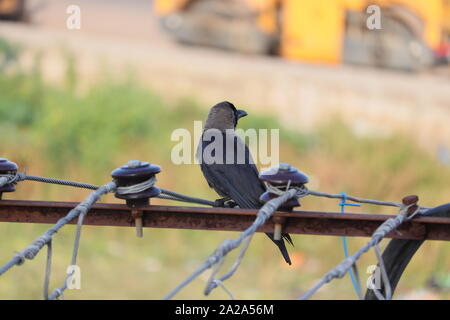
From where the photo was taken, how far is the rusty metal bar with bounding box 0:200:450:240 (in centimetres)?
268

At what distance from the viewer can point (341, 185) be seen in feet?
40.8

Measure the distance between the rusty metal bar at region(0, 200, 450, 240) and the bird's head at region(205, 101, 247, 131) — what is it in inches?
83.7

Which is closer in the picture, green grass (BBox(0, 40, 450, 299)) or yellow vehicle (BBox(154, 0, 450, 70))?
green grass (BBox(0, 40, 450, 299))

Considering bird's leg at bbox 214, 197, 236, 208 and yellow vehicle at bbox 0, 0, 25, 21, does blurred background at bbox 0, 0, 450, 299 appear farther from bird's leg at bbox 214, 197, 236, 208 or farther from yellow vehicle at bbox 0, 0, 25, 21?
bird's leg at bbox 214, 197, 236, 208

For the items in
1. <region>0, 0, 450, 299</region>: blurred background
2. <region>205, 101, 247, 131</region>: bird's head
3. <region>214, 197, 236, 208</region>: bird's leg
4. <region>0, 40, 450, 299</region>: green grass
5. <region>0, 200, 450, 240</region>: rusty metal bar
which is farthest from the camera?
<region>0, 0, 450, 299</region>: blurred background

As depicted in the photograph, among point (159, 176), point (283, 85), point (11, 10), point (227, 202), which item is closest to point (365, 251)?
point (227, 202)

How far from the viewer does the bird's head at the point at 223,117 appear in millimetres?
4906

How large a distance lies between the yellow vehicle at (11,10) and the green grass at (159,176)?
5345 millimetres

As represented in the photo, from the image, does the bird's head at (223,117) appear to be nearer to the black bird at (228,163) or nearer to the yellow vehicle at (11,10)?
the black bird at (228,163)

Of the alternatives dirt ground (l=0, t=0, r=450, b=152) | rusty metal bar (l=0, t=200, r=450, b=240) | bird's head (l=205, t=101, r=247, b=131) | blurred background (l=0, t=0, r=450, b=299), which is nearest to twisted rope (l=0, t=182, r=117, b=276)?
rusty metal bar (l=0, t=200, r=450, b=240)

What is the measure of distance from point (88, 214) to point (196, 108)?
38.2ft

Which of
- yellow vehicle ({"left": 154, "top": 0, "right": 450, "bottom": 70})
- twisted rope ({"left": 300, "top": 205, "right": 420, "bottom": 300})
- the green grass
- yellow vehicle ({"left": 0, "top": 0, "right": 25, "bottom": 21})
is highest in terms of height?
yellow vehicle ({"left": 0, "top": 0, "right": 25, "bottom": 21})

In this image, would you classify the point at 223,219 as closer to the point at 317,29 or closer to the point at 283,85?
the point at 283,85

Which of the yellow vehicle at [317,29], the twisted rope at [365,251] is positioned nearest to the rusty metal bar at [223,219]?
the twisted rope at [365,251]
